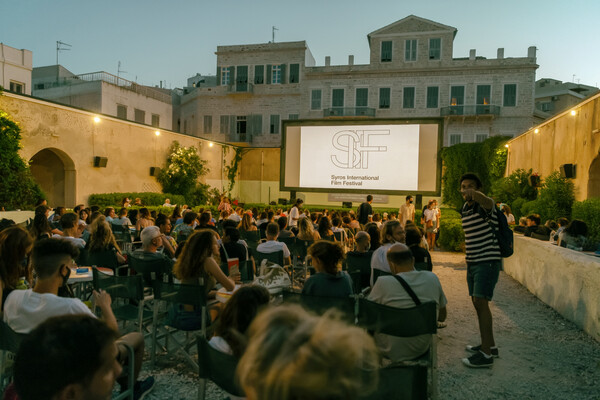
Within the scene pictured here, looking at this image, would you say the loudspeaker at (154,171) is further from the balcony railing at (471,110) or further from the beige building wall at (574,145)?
the balcony railing at (471,110)

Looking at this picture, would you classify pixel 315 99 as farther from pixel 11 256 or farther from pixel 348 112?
pixel 11 256

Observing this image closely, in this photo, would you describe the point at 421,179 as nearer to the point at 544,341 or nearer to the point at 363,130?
the point at 363,130

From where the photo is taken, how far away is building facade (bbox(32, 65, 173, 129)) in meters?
24.6

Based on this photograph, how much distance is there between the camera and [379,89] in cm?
2675

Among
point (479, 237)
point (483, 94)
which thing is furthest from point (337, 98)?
point (479, 237)

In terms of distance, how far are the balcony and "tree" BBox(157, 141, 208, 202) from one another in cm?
1125

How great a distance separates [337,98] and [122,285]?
83.3 feet

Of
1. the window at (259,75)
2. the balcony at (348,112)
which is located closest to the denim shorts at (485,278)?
the balcony at (348,112)

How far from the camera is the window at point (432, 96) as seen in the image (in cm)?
2586

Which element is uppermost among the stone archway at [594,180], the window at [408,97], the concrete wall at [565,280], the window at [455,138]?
the window at [408,97]

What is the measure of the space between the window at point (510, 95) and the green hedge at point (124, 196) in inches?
788

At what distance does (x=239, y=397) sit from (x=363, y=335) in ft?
3.64

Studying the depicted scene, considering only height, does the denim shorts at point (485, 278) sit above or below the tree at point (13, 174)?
below

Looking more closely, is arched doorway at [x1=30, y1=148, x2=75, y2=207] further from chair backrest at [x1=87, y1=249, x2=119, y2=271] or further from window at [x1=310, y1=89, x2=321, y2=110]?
window at [x1=310, y1=89, x2=321, y2=110]
